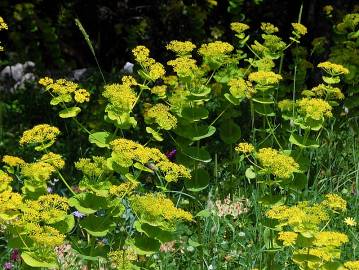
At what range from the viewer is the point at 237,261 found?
378 centimetres

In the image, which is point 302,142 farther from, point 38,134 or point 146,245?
point 38,134

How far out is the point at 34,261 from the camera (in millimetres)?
2869

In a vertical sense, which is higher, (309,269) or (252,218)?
(309,269)

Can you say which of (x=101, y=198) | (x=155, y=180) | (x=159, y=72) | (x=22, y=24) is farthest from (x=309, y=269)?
(x=22, y=24)

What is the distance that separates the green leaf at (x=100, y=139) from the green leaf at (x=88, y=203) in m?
0.23

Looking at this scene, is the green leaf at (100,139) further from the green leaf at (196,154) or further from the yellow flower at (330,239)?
the yellow flower at (330,239)

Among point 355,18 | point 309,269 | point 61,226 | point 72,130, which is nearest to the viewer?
point 309,269

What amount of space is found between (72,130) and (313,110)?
119 inches

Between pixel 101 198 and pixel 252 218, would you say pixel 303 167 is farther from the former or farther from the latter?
pixel 101 198

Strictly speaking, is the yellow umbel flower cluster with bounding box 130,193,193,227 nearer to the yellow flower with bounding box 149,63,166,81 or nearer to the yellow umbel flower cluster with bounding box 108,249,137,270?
the yellow umbel flower cluster with bounding box 108,249,137,270

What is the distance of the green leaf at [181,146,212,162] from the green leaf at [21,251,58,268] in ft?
3.64

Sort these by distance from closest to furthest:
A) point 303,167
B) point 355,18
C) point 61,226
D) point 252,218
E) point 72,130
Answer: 1. point 61,226
2. point 303,167
3. point 252,218
4. point 355,18
5. point 72,130

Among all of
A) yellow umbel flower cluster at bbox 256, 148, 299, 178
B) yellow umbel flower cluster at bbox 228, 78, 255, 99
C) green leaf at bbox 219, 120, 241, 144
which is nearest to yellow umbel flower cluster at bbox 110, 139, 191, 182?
yellow umbel flower cluster at bbox 256, 148, 299, 178

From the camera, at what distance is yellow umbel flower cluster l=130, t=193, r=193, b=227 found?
2.91 meters
